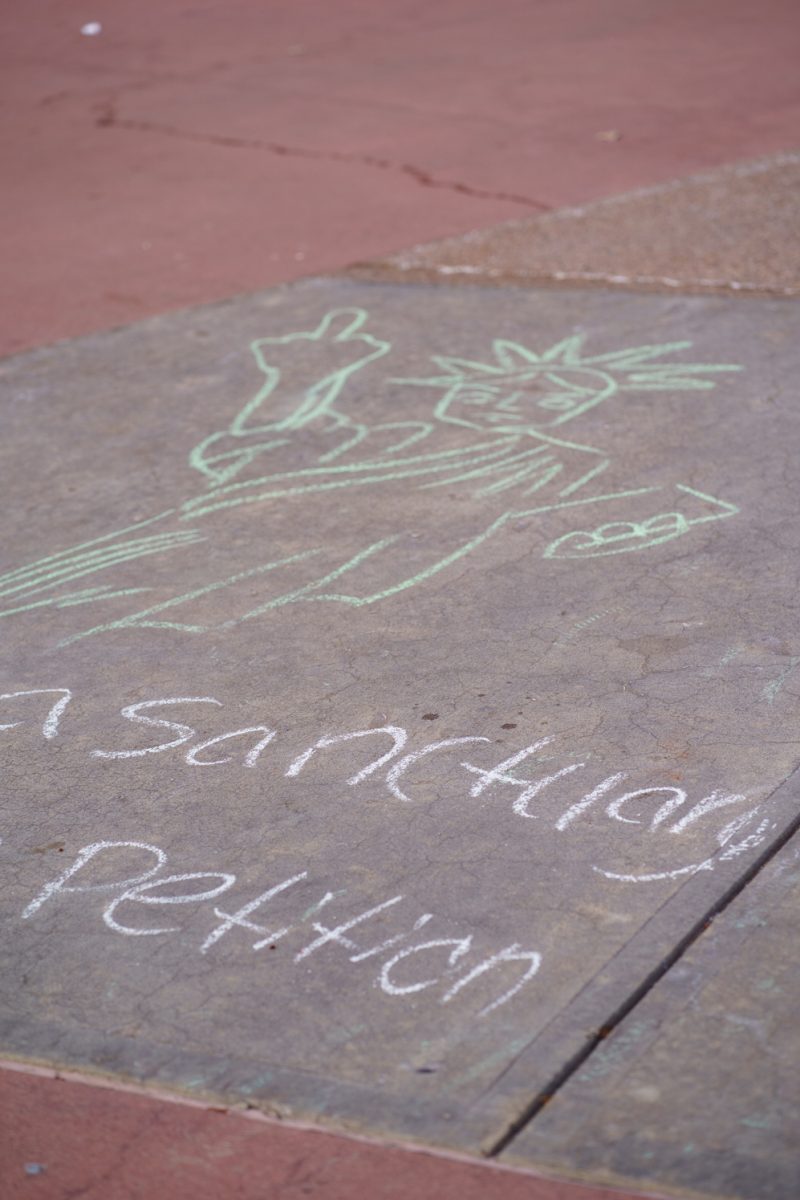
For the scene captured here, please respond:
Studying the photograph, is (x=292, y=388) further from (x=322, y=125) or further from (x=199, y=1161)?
(x=322, y=125)

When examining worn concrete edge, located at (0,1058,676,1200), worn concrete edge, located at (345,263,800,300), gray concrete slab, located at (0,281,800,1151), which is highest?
worn concrete edge, located at (345,263,800,300)

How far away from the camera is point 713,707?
3.79 meters

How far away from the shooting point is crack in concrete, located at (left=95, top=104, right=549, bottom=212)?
8.81 meters

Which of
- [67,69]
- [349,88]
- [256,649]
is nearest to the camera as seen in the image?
[256,649]

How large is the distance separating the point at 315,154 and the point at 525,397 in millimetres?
4800

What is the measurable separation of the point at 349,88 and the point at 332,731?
901 cm

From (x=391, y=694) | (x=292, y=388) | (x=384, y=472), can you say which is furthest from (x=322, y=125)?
(x=391, y=694)

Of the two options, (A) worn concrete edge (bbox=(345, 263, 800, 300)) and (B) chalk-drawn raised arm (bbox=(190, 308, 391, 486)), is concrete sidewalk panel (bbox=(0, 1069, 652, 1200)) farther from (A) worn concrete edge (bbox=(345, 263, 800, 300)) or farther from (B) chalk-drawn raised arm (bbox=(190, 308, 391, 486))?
(A) worn concrete edge (bbox=(345, 263, 800, 300))

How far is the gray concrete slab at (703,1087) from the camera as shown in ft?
8.14

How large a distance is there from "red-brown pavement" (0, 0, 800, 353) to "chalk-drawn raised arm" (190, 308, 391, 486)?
0.94 metres

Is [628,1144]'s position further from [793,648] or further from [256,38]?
[256,38]

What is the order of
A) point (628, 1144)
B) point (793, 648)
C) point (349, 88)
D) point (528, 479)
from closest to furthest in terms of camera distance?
point (628, 1144) < point (793, 648) < point (528, 479) < point (349, 88)

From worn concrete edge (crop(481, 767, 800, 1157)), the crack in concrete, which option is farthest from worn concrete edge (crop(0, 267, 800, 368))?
worn concrete edge (crop(481, 767, 800, 1157))

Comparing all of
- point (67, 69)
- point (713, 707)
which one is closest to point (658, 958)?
point (713, 707)
